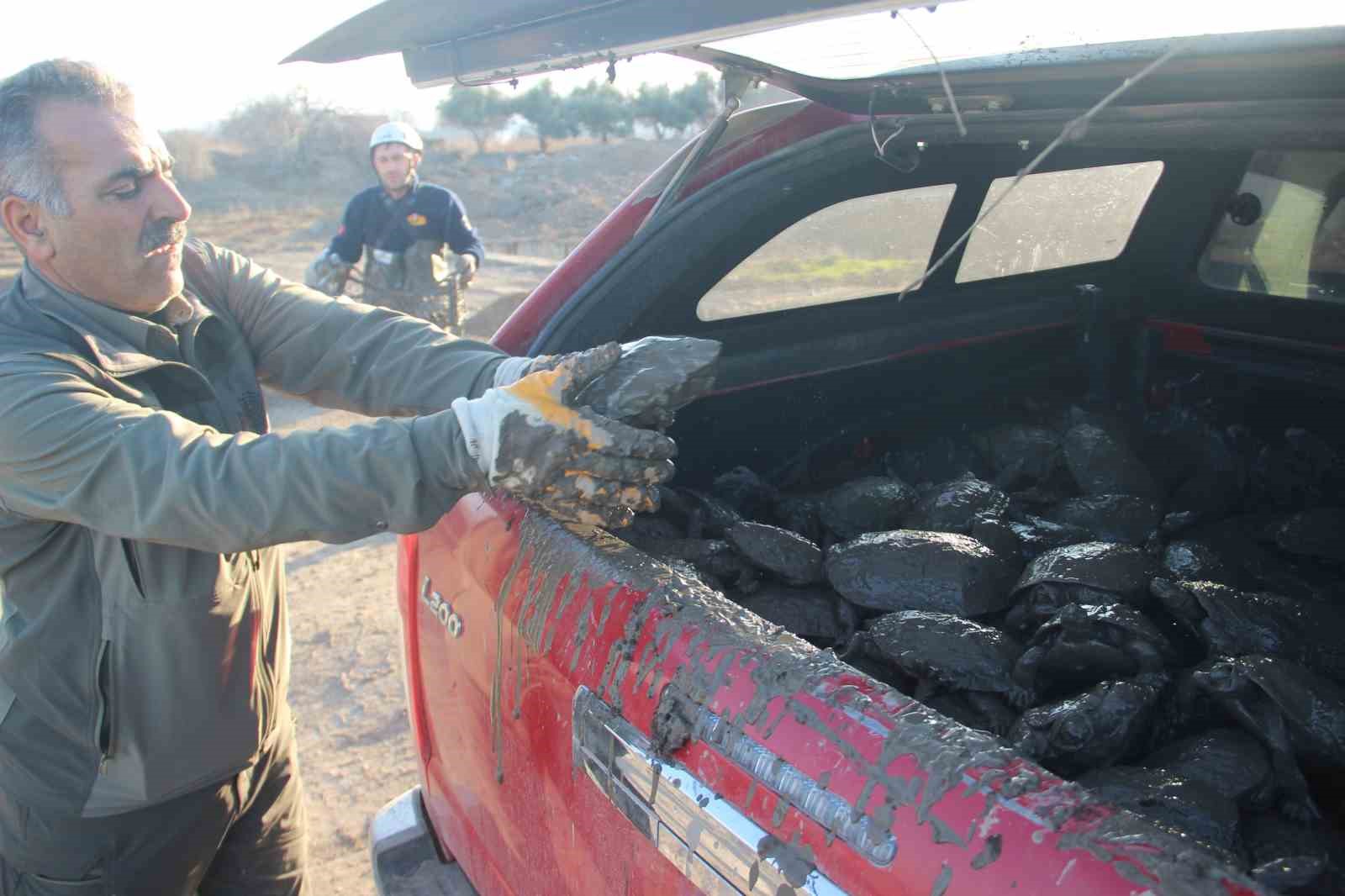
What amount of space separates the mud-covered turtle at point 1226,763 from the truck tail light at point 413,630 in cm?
131

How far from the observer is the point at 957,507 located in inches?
85.3

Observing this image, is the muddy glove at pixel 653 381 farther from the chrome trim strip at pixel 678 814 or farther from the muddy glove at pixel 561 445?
the chrome trim strip at pixel 678 814

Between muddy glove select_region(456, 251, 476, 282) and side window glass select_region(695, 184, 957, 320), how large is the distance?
4740mm

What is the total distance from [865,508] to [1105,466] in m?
0.74

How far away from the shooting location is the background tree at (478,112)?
40750mm

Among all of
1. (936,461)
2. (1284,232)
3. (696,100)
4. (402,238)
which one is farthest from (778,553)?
(696,100)

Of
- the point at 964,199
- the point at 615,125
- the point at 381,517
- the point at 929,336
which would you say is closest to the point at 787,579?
the point at 381,517

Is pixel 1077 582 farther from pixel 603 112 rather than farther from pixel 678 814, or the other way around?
pixel 603 112

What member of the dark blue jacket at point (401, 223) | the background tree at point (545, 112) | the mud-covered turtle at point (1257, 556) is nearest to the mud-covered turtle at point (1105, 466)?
the mud-covered turtle at point (1257, 556)

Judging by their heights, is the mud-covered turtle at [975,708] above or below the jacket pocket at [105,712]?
above

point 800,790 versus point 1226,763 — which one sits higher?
Result: point 800,790

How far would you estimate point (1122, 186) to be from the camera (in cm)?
304

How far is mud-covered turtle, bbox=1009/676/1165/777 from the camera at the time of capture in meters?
1.30

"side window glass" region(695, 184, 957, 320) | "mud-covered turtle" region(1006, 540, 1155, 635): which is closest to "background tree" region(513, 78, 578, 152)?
"side window glass" region(695, 184, 957, 320)
